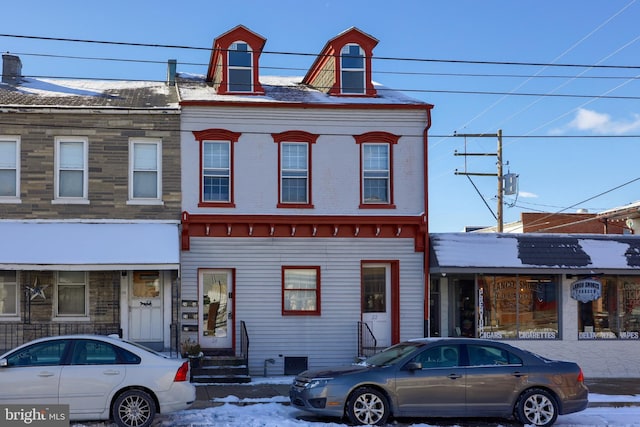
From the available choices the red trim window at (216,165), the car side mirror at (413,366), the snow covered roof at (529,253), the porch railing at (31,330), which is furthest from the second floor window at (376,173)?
the car side mirror at (413,366)

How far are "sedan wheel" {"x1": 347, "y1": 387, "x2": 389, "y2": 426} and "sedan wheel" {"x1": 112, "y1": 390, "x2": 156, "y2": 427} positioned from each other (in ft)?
10.5

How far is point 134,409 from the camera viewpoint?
11.8 meters

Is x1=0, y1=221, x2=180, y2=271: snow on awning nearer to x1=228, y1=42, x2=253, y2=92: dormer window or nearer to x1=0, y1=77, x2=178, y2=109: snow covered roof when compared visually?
x1=0, y1=77, x2=178, y2=109: snow covered roof

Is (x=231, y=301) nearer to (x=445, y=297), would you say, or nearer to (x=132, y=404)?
(x=445, y=297)

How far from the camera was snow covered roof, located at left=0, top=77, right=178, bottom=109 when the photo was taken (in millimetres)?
19688

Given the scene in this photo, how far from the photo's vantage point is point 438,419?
13477 millimetres

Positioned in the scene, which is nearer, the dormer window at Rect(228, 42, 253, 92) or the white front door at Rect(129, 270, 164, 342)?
the white front door at Rect(129, 270, 164, 342)

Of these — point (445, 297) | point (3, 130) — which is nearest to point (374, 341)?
point (445, 297)

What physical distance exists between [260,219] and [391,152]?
3952 millimetres

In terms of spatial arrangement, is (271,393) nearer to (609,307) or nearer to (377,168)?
(377,168)

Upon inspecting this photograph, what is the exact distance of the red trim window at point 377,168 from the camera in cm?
2031

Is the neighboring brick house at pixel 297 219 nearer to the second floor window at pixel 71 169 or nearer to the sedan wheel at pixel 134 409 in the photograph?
the second floor window at pixel 71 169

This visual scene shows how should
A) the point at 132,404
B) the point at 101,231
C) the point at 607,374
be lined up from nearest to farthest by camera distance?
the point at 132,404
the point at 101,231
the point at 607,374

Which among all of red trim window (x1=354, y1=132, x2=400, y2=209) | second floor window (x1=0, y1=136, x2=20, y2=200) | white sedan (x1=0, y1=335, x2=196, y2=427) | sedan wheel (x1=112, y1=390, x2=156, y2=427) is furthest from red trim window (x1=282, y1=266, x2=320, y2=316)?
sedan wheel (x1=112, y1=390, x2=156, y2=427)
